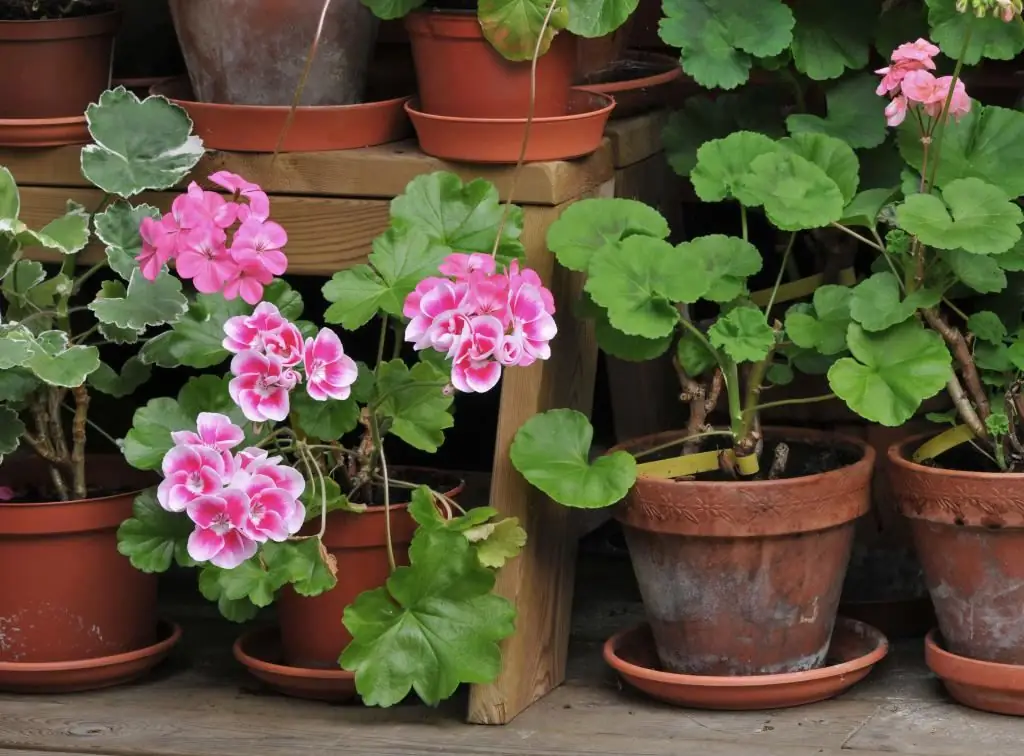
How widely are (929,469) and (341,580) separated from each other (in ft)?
2.26

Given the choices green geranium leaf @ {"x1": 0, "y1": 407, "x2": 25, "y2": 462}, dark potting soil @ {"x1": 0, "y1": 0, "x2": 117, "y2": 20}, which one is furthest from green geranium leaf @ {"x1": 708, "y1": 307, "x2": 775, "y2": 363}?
dark potting soil @ {"x1": 0, "y1": 0, "x2": 117, "y2": 20}

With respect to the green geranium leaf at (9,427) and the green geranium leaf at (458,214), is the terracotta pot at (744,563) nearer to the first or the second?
the green geranium leaf at (458,214)

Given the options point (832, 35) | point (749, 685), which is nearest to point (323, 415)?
point (749, 685)

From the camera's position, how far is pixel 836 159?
2.03 meters

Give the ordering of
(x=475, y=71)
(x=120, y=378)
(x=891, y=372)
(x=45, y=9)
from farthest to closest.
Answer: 1. (x=45, y=9)
2. (x=120, y=378)
3. (x=475, y=71)
4. (x=891, y=372)

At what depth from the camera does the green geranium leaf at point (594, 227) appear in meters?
1.97

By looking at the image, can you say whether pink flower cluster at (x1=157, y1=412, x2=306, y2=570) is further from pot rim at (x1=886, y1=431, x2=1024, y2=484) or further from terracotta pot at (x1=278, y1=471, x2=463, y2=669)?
pot rim at (x1=886, y1=431, x2=1024, y2=484)

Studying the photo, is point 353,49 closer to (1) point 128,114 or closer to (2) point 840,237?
(1) point 128,114

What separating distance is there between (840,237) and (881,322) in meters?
0.38

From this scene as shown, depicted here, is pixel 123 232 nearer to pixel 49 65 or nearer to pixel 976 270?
pixel 49 65

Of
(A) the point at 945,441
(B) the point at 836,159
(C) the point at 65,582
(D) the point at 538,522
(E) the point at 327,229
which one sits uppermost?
(B) the point at 836,159

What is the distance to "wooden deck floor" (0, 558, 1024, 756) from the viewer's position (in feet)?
6.28

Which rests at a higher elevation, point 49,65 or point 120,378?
point 49,65

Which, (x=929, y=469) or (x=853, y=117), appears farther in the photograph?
(x=853, y=117)
